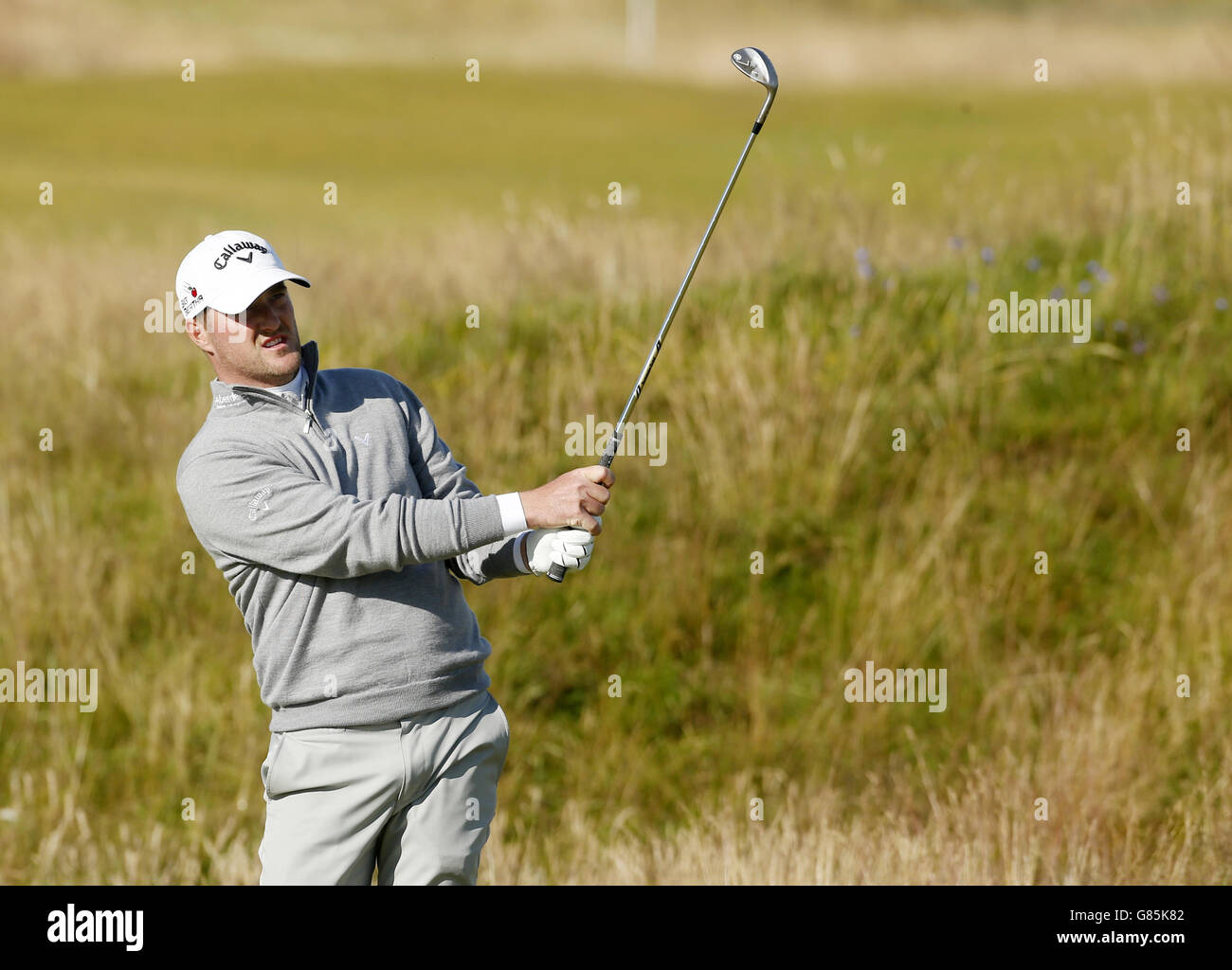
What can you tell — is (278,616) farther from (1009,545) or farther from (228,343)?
(1009,545)

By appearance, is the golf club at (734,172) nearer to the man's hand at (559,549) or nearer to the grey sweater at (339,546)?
the man's hand at (559,549)

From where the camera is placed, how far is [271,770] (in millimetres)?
3559

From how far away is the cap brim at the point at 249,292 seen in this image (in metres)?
3.37

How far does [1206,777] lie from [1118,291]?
3998mm

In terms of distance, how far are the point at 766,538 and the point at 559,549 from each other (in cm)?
372

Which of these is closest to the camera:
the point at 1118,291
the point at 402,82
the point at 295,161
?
the point at 1118,291

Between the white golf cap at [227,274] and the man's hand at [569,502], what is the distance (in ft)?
2.68

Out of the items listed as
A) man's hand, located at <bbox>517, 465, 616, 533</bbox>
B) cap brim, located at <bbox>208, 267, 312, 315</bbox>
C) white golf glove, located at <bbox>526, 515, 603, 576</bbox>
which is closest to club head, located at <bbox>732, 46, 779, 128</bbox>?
man's hand, located at <bbox>517, 465, 616, 533</bbox>

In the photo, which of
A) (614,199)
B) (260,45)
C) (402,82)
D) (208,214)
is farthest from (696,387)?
(260,45)

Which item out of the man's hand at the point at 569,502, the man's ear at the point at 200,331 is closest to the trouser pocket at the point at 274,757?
the man's hand at the point at 569,502

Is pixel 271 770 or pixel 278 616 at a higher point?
pixel 278 616

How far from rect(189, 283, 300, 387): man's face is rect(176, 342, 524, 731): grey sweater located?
55mm

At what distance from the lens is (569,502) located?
333 centimetres

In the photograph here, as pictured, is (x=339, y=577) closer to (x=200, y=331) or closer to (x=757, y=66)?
(x=200, y=331)
